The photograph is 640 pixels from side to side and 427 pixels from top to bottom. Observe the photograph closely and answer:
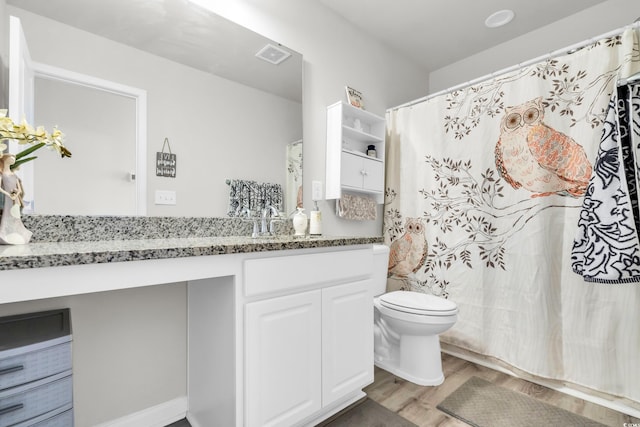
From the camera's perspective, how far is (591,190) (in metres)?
1.39

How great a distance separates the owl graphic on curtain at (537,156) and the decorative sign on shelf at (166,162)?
1.93m

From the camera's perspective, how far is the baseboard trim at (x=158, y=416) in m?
1.32

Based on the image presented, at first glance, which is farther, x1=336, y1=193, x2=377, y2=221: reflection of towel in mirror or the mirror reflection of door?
x1=336, y1=193, x2=377, y2=221: reflection of towel in mirror

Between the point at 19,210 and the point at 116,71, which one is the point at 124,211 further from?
the point at 116,71

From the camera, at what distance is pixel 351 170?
6.84 ft

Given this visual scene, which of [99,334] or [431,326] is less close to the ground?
[99,334]

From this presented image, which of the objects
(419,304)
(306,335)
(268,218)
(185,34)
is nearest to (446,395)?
(419,304)

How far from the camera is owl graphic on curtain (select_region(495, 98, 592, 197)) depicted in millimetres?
1637

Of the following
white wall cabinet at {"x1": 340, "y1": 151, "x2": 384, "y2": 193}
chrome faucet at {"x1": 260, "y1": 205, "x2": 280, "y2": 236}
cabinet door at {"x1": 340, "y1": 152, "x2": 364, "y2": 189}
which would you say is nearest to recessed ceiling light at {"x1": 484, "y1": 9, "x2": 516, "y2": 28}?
white wall cabinet at {"x1": 340, "y1": 151, "x2": 384, "y2": 193}

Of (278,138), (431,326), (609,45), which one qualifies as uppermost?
(609,45)

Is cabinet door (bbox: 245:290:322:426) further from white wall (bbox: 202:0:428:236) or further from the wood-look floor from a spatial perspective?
white wall (bbox: 202:0:428:236)

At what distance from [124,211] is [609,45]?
8.25ft

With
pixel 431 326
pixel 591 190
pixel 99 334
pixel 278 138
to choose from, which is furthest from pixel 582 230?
pixel 99 334

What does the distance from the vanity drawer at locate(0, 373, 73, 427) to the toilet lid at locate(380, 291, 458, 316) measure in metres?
1.52
